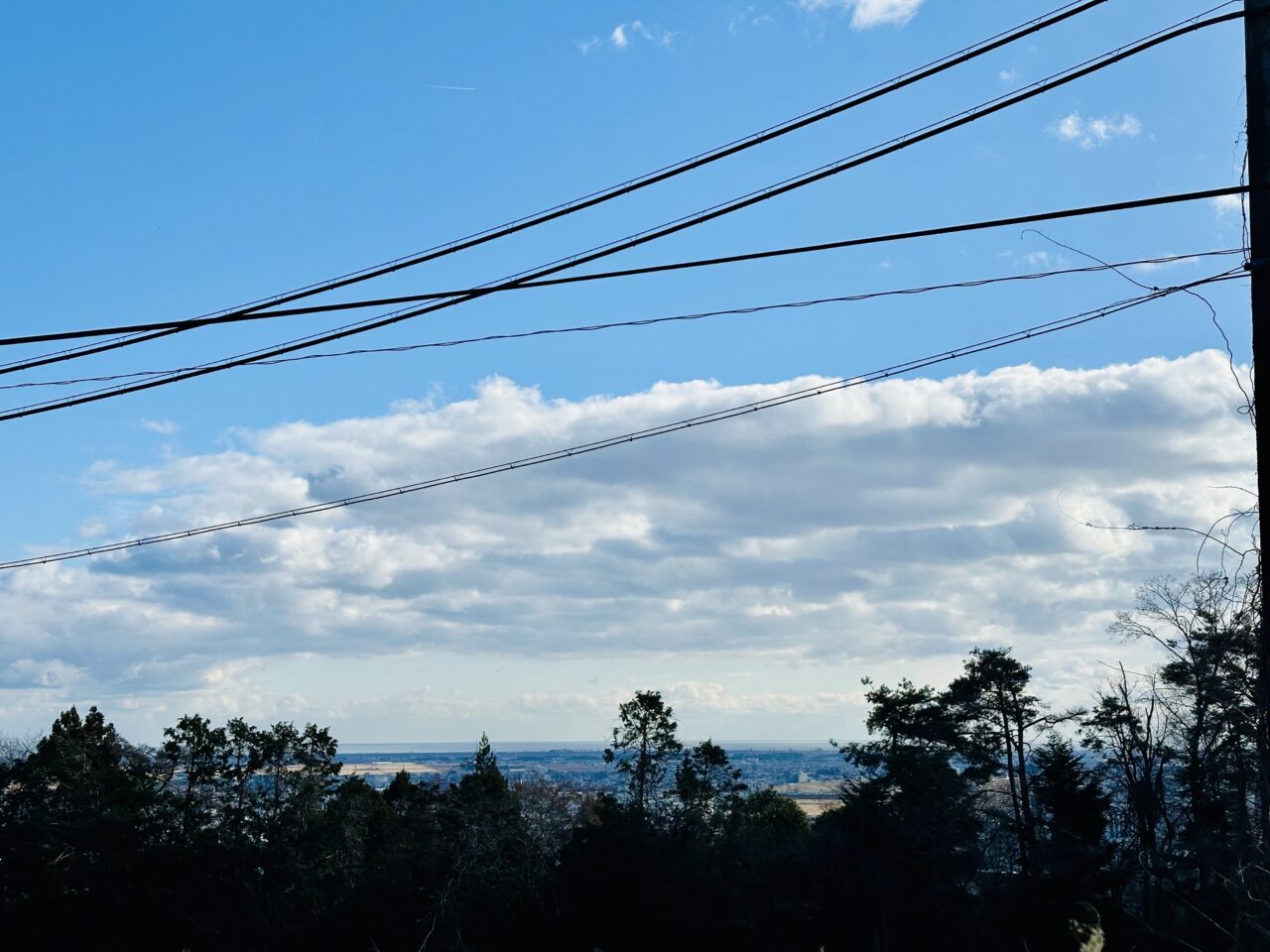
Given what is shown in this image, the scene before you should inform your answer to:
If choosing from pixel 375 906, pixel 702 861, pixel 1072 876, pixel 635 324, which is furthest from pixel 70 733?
pixel 635 324

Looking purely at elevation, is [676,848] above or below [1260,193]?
below

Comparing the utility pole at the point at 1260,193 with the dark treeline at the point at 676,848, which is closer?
the utility pole at the point at 1260,193

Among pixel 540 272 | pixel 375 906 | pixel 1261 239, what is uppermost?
pixel 540 272

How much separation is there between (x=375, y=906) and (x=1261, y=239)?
33.7 metres

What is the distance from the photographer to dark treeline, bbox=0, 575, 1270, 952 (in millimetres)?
33031

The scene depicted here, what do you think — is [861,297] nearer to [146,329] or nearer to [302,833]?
[146,329]

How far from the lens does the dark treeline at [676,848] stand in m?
33.0

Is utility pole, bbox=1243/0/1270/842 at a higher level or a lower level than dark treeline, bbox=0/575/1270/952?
higher

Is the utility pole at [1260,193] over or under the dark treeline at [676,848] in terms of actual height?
over

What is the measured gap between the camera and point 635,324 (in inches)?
422

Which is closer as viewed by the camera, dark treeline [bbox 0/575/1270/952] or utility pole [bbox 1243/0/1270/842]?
utility pole [bbox 1243/0/1270/842]

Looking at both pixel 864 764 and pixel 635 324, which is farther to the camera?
pixel 864 764

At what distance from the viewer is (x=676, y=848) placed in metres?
34.5

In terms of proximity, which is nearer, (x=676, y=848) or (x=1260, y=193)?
(x=1260, y=193)
